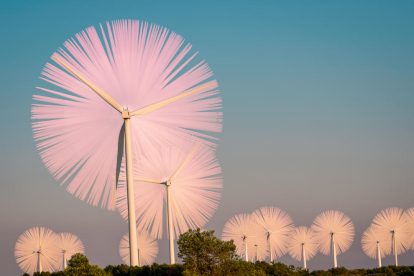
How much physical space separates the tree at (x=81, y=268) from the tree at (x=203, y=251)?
29.1 ft

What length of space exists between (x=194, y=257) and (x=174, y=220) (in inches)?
1006

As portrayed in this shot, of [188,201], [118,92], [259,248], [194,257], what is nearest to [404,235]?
[259,248]

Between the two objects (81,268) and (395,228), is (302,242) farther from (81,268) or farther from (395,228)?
(81,268)

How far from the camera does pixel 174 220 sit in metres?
68.2

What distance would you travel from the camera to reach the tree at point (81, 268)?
149ft

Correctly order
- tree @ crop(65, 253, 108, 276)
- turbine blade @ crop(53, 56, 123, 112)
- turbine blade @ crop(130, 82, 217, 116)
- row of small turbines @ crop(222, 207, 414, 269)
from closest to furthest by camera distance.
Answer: turbine blade @ crop(53, 56, 123, 112)
turbine blade @ crop(130, 82, 217, 116)
tree @ crop(65, 253, 108, 276)
row of small turbines @ crop(222, 207, 414, 269)

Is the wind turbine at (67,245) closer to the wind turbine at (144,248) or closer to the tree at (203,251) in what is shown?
the wind turbine at (144,248)

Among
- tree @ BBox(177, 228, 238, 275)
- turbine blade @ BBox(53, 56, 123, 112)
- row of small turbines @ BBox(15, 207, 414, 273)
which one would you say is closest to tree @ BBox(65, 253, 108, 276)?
tree @ BBox(177, 228, 238, 275)

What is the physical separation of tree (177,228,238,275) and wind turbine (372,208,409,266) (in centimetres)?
10611

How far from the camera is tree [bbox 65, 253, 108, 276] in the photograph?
1793 inches

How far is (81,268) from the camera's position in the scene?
1809 inches

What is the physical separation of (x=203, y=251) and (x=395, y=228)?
10873cm

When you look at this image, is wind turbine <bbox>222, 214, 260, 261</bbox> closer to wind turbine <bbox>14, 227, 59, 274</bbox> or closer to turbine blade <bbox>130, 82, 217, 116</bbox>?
wind turbine <bbox>14, 227, 59, 274</bbox>

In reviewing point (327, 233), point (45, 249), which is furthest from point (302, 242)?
point (45, 249)
